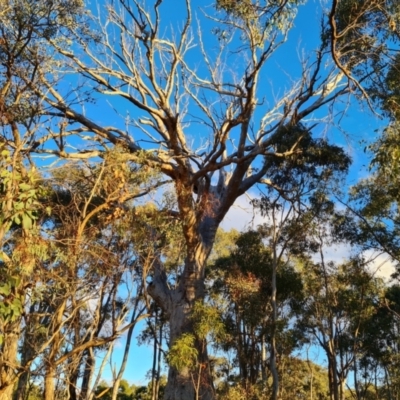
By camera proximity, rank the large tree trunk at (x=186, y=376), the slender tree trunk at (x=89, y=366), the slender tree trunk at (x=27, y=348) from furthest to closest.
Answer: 1. the large tree trunk at (x=186, y=376)
2. the slender tree trunk at (x=89, y=366)
3. the slender tree trunk at (x=27, y=348)

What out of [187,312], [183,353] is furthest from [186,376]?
[187,312]

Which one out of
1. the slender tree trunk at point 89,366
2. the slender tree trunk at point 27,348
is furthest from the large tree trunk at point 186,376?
the slender tree trunk at point 27,348

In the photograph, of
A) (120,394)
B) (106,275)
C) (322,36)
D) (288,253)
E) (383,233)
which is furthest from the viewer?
(120,394)

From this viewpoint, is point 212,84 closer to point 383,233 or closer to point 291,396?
point 383,233

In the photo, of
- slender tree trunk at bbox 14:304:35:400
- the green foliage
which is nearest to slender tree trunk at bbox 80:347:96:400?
slender tree trunk at bbox 14:304:35:400

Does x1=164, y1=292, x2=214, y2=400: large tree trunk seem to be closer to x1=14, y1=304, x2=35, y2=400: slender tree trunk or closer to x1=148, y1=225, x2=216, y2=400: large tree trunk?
x1=148, y1=225, x2=216, y2=400: large tree trunk

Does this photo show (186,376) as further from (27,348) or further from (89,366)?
(27,348)

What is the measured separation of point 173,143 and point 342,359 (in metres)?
8.14

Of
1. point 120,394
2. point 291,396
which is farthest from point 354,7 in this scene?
point 120,394

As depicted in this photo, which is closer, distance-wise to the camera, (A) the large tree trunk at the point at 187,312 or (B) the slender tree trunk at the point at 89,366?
(B) the slender tree trunk at the point at 89,366

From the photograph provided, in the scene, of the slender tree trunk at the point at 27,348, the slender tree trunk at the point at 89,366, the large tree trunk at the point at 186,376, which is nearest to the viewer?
the slender tree trunk at the point at 27,348

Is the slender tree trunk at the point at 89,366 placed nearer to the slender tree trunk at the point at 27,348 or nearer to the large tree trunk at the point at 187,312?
the slender tree trunk at the point at 27,348

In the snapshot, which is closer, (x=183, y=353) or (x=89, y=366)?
(x=183, y=353)

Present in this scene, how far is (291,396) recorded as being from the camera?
639 inches
